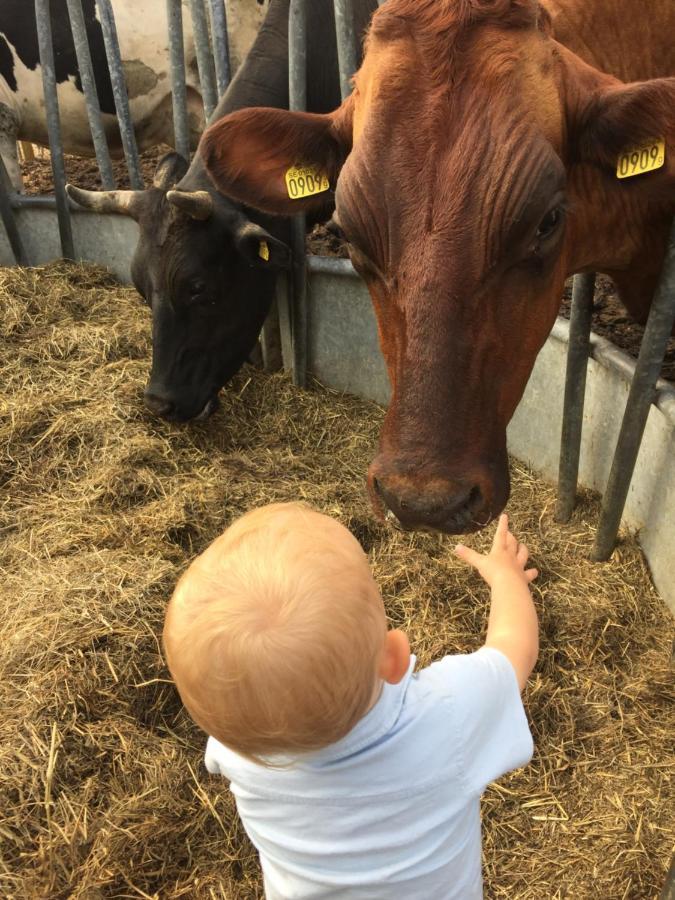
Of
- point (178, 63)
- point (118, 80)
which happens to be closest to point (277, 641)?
point (178, 63)

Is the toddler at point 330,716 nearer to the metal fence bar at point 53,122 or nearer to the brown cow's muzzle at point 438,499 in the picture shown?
the brown cow's muzzle at point 438,499

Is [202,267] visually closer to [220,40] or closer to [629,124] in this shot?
[220,40]

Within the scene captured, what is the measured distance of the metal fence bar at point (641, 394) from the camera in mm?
2412

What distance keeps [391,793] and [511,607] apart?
559 mm

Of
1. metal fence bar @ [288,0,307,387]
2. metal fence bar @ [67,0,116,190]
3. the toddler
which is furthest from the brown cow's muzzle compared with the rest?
metal fence bar @ [67,0,116,190]

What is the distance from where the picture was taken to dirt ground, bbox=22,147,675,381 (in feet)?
13.6

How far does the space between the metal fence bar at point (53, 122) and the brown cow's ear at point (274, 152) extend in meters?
2.93

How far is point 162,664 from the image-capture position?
2.51 m

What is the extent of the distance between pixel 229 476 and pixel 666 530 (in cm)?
193

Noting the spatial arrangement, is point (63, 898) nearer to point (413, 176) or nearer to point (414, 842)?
point (414, 842)

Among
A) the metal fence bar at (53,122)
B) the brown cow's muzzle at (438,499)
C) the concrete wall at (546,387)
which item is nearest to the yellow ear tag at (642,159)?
the concrete wall at (546,387)

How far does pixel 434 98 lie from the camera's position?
6.35ft

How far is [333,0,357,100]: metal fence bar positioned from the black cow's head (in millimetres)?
798

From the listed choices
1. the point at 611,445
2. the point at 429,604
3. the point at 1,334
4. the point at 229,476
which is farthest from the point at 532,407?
the point at 1,334
